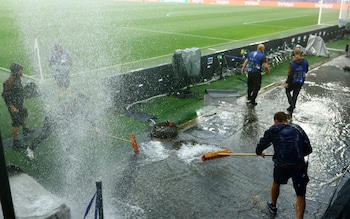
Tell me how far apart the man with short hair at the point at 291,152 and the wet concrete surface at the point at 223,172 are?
2.09 ft

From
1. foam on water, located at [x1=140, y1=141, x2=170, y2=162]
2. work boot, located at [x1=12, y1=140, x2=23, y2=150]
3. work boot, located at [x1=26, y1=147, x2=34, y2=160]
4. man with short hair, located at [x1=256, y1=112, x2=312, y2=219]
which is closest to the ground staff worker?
foam on water, located at [x1=140, y1=141, x2=170, y2=162]

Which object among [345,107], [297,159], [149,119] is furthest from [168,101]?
[297,159]

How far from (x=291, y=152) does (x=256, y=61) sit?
540cm

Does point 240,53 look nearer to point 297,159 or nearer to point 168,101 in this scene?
point 168,101

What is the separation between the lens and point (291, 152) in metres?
4.98

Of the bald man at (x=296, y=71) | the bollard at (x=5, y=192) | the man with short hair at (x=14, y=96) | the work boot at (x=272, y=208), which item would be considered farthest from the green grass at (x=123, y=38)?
the bollard at (x=5, y=192)

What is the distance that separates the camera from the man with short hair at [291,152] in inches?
196

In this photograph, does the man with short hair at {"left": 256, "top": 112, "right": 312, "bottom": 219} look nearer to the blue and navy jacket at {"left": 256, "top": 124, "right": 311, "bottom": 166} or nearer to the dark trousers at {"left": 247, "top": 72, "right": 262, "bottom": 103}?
the blue and navy jacket at {"left": 256, "top": 124, "right": 311, "bottom": 166}

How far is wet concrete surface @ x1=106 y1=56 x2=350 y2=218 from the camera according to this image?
5559 millimetres

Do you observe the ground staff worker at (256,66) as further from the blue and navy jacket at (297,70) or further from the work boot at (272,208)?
the work boot at (272,208)

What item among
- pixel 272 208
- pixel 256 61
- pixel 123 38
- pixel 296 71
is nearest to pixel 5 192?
pixel 272 208

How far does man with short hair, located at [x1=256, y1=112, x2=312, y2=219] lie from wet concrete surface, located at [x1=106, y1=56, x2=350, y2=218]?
25.0 inches

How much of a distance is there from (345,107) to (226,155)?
5.45m

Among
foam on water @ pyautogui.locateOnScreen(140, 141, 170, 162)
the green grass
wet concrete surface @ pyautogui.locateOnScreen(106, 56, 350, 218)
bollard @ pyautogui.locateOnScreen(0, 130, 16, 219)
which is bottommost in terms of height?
wet concrete surface @ pyautogui.locateOnScreen(106, 56, 350, 218)
